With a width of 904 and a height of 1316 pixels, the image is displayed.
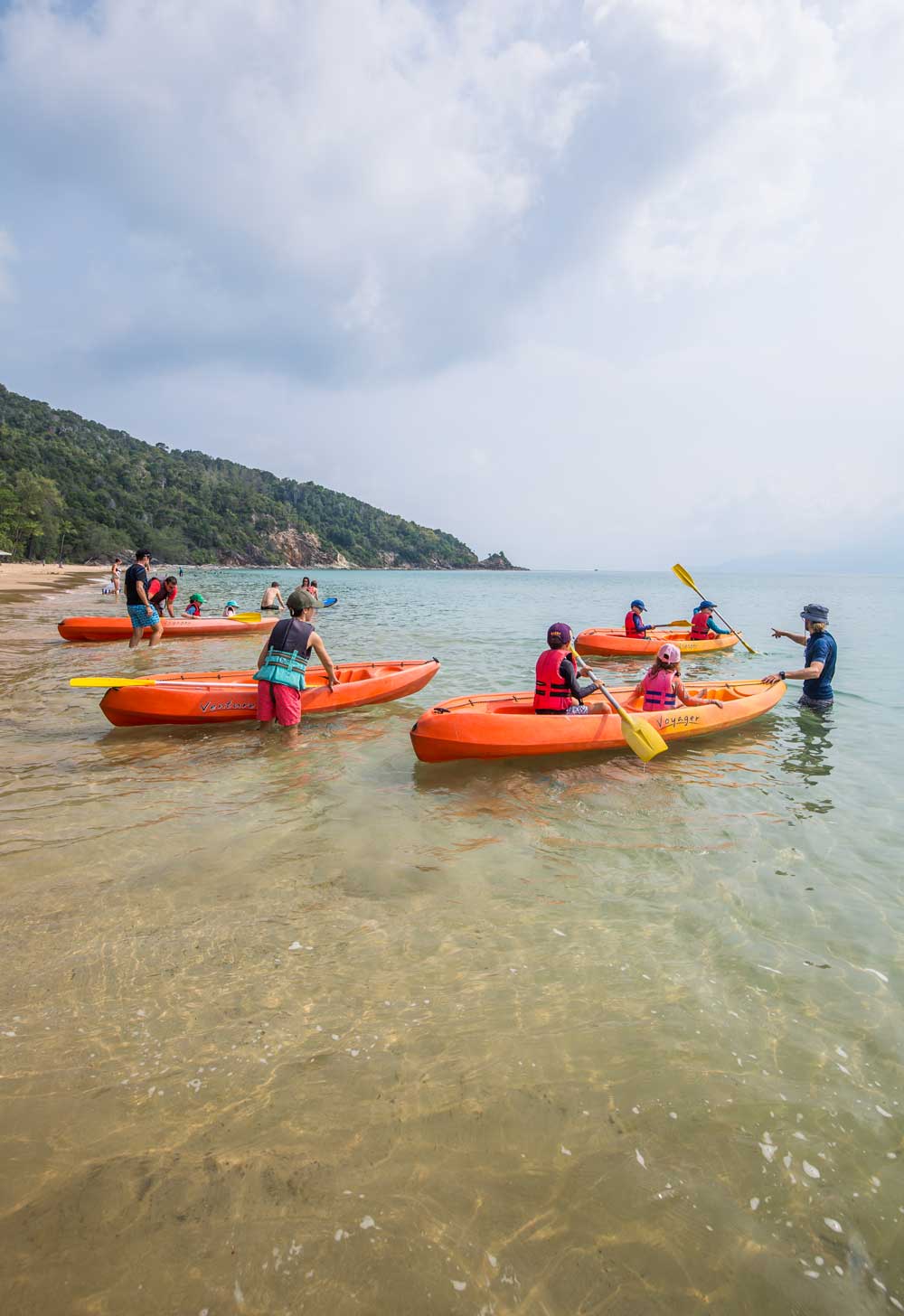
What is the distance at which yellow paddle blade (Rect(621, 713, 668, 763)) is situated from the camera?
295 inches

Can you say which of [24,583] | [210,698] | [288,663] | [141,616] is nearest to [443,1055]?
[288,663]

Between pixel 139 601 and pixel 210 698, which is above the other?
pixel 139 601

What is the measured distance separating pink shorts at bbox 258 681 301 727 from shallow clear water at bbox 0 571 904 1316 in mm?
2145

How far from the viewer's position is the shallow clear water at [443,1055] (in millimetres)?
2070

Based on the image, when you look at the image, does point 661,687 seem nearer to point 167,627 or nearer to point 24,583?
point 167,627

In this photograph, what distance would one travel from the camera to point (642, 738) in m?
7.55

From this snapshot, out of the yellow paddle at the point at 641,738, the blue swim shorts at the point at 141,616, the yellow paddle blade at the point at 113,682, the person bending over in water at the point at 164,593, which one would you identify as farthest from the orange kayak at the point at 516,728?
the person bending over in water at the point at 164,593

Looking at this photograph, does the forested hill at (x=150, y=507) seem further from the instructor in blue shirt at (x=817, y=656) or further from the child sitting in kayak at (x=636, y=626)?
the instructor in blue shirt at (x=817, y=656)

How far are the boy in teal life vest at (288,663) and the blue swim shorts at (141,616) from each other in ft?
25.7

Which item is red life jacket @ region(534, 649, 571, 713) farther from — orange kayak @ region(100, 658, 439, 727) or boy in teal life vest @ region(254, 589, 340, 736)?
orange kayak @ region(100, 658, 439, 727)

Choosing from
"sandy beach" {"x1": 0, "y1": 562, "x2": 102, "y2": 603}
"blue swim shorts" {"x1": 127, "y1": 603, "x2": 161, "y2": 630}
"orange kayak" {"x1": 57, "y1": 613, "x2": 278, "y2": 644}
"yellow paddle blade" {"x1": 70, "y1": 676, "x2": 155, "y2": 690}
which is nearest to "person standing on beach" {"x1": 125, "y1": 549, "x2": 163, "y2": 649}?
"blue swim shorts" {"x1": 127, "y1": 603, "x2": 161, "y2": 630}

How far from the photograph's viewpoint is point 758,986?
3.59 meters

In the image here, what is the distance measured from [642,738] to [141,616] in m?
12.3

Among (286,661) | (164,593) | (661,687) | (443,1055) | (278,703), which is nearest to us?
(443,1055)
